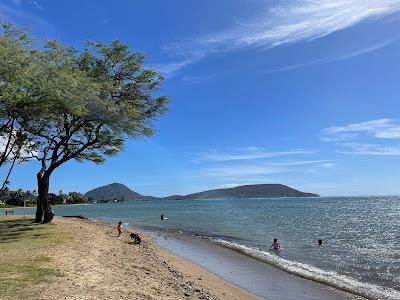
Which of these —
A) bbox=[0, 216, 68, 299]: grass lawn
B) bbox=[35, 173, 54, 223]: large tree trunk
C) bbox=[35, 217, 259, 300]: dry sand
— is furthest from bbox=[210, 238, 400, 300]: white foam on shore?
bbox=[35, 173, 54, 223]: large tree trunk

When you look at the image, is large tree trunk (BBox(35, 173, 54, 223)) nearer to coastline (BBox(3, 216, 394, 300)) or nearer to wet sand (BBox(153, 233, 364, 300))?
coastline (BBox(3, 216, 394, 300))

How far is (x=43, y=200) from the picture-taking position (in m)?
31.0

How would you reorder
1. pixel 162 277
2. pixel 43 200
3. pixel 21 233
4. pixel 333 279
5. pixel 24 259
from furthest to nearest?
1. pixel 43 200
2. pixel 21 233
3. pixel 333 279
4. pixel 162 277
5. pixel 24 259

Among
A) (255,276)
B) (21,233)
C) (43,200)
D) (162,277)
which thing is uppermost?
(43,200)

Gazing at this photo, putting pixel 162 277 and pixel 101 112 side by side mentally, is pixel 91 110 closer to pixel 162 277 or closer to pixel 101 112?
pixel 101 112

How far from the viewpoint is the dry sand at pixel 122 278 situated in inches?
463

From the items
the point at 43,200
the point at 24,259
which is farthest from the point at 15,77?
the point at 43,200

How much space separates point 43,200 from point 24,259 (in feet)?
53.6

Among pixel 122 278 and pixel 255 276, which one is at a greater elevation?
pixel 122 278

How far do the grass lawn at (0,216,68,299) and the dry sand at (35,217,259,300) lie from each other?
42cm

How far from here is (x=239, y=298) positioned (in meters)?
14.8

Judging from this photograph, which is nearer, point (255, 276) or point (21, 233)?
point (255, 276)

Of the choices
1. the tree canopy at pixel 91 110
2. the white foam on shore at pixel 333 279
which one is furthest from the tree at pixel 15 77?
the white foam on shore at pixel 333 279

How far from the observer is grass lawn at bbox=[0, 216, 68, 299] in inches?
443
